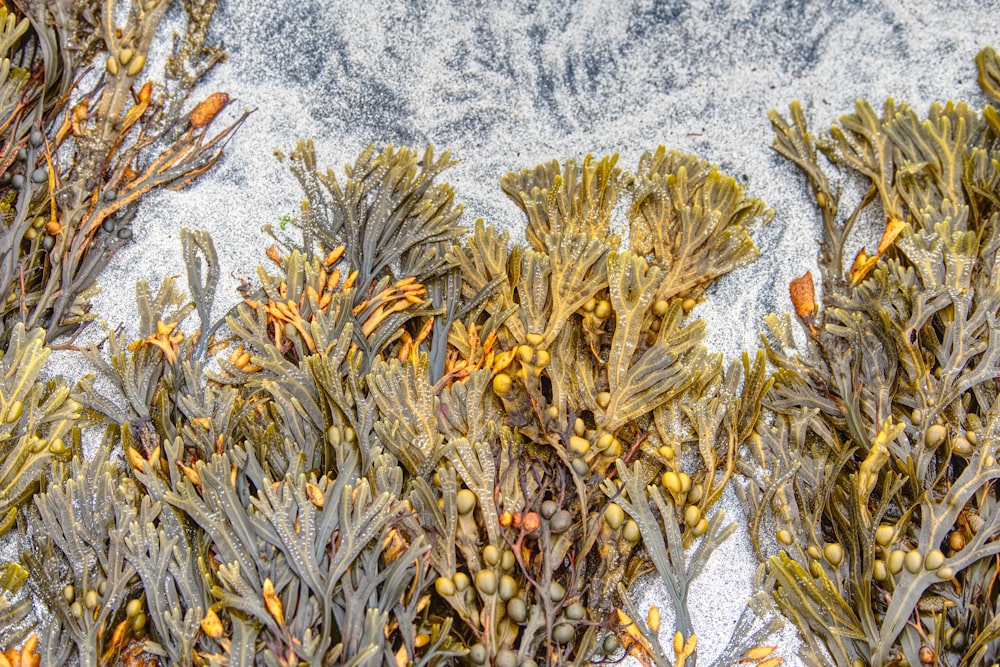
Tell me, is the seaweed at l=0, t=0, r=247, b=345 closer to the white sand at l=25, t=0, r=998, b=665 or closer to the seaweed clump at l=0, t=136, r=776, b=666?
the white sand at l=25, t=0, r=998, b=665

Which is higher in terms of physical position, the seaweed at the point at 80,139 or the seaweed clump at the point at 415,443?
the seaweed at the point at 80,139

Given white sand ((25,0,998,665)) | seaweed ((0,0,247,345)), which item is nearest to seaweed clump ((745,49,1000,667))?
white sand ((25,0,998,665))

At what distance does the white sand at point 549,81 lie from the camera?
138 centimetres

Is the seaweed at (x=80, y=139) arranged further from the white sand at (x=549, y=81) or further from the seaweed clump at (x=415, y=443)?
the seaweed clump at (x=415, y=443)

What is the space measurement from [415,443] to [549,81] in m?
0.78

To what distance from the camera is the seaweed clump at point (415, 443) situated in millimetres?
1046

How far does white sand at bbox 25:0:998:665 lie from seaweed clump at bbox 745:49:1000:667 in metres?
0.08

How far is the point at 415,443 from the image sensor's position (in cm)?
112

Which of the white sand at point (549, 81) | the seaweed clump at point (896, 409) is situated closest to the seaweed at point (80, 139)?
the white sand at point (549, 81)

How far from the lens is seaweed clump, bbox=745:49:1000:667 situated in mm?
1096

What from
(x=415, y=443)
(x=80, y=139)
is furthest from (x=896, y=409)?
(x=80, y=139)

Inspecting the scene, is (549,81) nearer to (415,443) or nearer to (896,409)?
(415,443)

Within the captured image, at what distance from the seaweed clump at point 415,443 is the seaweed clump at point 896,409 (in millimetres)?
117

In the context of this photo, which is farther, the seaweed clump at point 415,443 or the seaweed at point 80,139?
the seaweed at point 80,139
